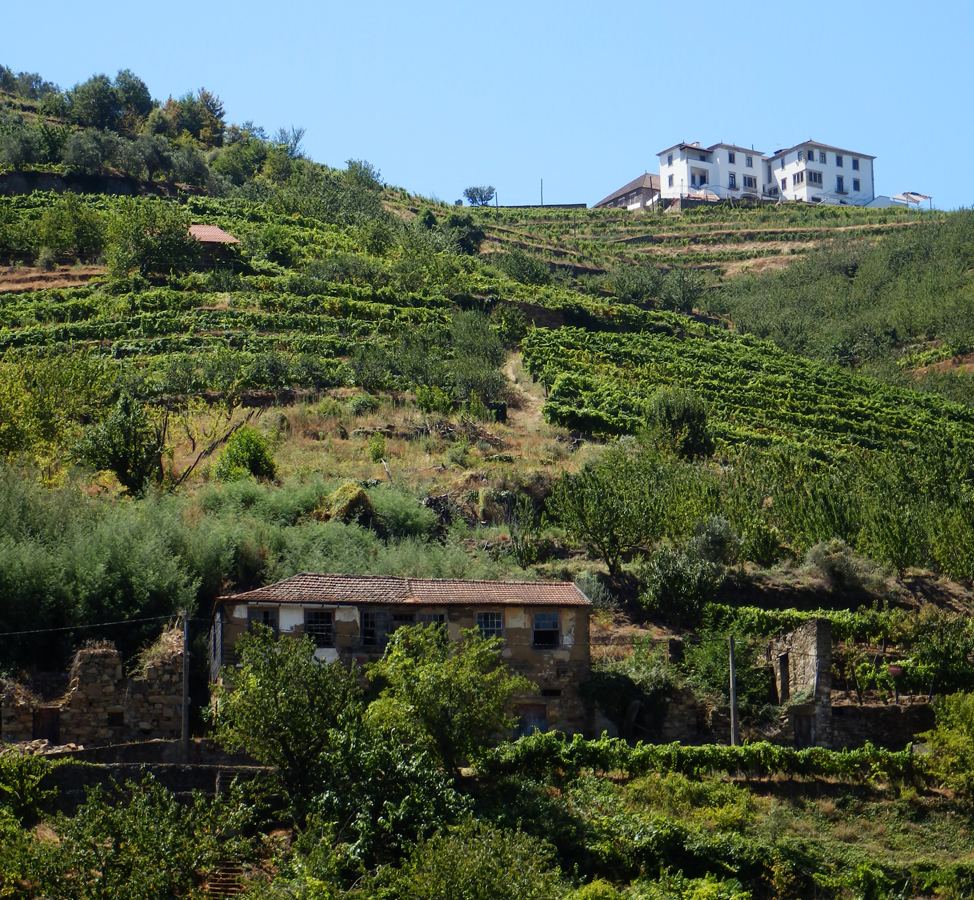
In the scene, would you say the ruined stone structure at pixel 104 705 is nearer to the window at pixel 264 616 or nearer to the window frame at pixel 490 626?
the window at pixel 264 616

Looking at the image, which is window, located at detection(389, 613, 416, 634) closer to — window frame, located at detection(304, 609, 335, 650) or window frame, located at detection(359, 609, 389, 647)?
window frame, located at detection(359, 609, 389, 647)

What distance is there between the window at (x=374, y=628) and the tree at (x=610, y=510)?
9962 millimetres

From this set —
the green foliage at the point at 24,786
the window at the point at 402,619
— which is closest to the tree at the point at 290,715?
the green foliage at the point at 24,786

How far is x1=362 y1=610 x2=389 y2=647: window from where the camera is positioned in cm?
2947

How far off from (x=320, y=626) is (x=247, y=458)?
1525cm

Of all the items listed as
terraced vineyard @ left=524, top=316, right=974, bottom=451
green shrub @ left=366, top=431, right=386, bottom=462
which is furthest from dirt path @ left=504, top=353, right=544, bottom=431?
green shrub @ left=366, top=431, right=386, bottom=462

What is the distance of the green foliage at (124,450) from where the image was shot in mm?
40750

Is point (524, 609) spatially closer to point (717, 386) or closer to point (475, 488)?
point (475, 488)

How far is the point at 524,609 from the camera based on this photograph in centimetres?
3020

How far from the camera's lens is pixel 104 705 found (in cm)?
2714

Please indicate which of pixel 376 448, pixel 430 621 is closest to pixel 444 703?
pixel 430 621

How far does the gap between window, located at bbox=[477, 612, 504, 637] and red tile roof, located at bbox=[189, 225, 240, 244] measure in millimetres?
49476

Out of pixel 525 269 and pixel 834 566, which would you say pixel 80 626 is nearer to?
pixel 834 566

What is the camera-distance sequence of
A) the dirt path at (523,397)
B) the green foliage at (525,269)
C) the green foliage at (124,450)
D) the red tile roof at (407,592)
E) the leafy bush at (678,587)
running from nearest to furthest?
the red tile roof at (407,592), the leafy bush at (678,587), the green foliage at (124,450), the dirt path at (523,397), the green foliage at (525,269)
